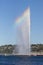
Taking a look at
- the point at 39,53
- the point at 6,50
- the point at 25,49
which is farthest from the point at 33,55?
the point at 25,49

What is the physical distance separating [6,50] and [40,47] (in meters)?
10.9

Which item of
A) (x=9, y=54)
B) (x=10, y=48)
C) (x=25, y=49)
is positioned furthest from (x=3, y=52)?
(x=25, y=49)

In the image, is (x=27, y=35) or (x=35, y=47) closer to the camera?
(x=27, y=35)

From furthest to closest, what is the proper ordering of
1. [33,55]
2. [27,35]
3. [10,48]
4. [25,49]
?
[33,55] < [10,48] < [25,49] < [27,35]

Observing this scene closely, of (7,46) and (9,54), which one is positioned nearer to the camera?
(7,46)

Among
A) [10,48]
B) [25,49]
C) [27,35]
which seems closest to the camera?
[27,35]

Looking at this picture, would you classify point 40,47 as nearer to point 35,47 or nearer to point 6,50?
point 35,47

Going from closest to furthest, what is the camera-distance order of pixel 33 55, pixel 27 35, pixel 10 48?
pixel 27 35 < pixel 10 48 < pixel 33 55

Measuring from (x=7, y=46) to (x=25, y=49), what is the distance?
37575 mm

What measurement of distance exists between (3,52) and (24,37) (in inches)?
1905

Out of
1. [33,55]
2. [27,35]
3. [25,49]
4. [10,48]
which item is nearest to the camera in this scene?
[27,35]

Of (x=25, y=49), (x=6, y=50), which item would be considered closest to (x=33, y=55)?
(x=6, y=50)

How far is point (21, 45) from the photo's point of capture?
5166 centimetres

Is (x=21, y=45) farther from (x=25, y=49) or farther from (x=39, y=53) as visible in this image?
(x=39, y=53)
